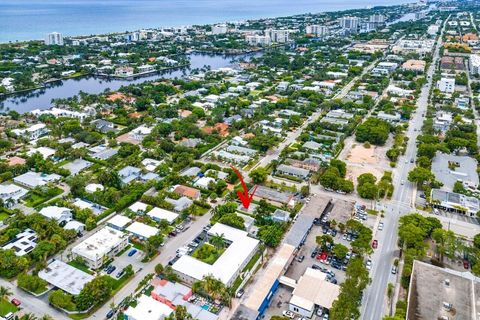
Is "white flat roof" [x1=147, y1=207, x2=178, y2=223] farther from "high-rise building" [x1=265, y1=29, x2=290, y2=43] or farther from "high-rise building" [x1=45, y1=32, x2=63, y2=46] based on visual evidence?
"high-rise building" [x1=265, y1=29, x2=290, y2=43]

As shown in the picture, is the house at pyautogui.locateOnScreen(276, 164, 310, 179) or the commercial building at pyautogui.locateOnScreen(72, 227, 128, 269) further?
the house at pyautogui.locateOnScreen(276, 164, 310, 179)

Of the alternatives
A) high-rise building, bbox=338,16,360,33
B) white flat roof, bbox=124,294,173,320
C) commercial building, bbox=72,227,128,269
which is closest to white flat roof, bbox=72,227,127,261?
commercial building, bbox=72,227,128,269

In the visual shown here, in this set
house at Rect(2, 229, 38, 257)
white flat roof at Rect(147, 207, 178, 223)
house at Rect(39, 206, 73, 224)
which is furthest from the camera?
white flat roof at Rect(147, 207, 178, 223)

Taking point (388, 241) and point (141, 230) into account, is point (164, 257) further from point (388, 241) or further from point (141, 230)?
point (388, 241)

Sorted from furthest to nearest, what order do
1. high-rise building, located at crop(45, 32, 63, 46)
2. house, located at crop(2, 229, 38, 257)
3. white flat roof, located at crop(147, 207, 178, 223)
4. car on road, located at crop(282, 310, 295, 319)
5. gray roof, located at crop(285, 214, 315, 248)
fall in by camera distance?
1. high-rise building, located at crop(45, 32, 63, 46)
2. white flat roof, located at crop(147, 207, 178, 223)
3. gray roof, located at crop(285, 214, 315, 248)
4. house, located at crop(2, 229, 38, 257)
5. car on road, located at crop(282, 310, 295, 319)

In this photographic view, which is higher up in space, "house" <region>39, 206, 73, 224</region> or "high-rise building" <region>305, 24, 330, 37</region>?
"high-rise building" <region>305, 24, 330, 37</region>

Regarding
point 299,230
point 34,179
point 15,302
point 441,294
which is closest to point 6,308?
point 15,302
